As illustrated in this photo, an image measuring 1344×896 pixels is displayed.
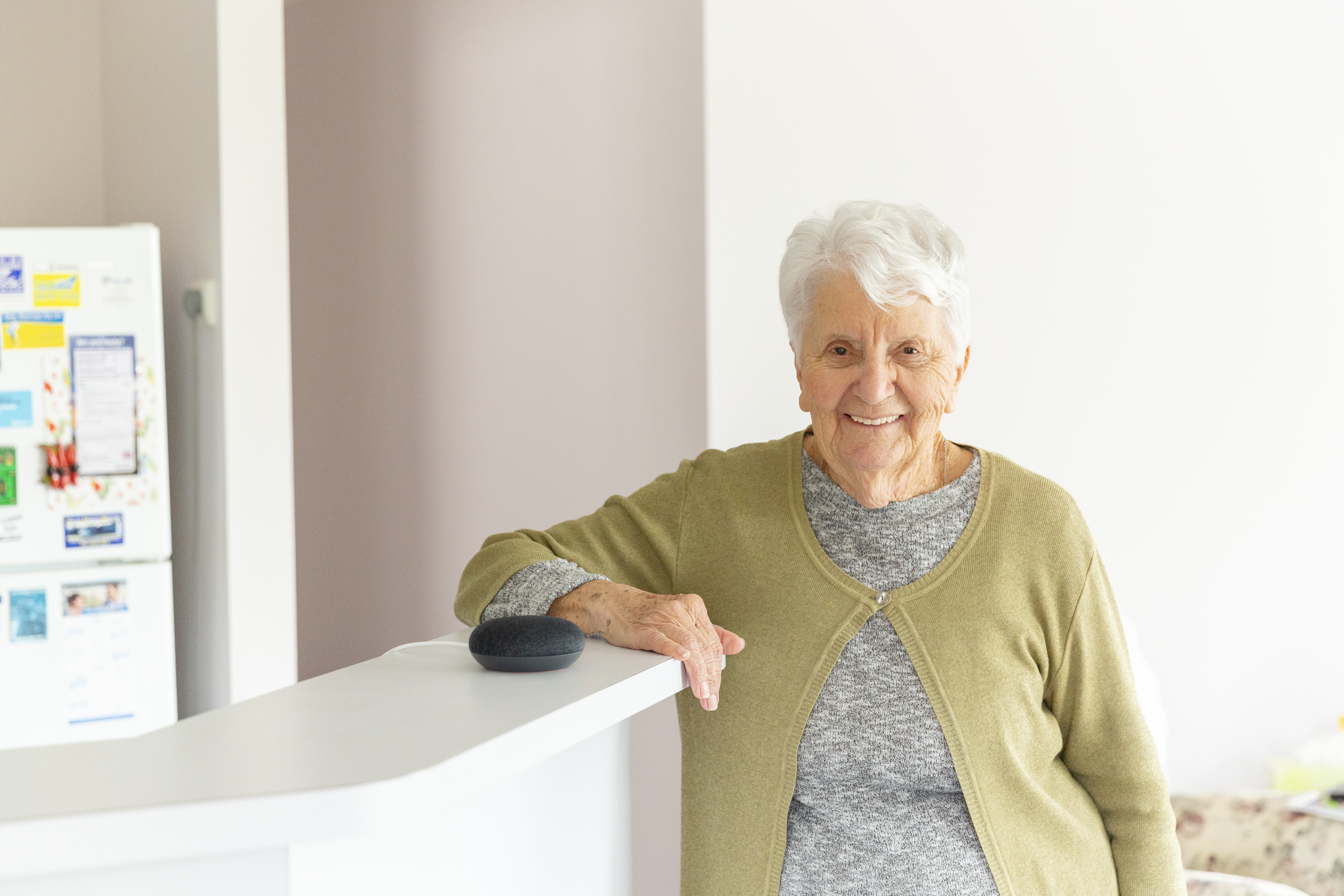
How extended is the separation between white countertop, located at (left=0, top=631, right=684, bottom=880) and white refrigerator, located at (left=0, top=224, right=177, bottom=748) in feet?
6.04

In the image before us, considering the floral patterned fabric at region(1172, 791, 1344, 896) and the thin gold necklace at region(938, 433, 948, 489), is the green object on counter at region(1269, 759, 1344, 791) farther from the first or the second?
the thin gold necklace at region(938, 433, 948, 489)

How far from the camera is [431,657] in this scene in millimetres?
1078

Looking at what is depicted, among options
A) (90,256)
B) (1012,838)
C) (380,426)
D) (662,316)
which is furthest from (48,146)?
(1012,838)

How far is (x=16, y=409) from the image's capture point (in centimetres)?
247

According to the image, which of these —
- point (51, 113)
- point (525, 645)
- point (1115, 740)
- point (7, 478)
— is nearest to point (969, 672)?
point (1115, 740)

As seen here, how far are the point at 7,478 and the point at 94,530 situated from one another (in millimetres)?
204

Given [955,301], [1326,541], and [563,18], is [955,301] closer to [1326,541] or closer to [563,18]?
[1326,541]

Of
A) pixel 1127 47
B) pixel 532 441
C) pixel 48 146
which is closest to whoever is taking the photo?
pixel 1127 47

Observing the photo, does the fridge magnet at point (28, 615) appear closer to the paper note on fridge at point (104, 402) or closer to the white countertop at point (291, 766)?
the paper note on fridge at point (104, 402)

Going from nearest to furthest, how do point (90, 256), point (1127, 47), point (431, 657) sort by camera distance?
point (431, 657)
point (1127, 47)
point (90, 256)

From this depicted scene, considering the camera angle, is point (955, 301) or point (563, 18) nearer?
point (955, 301)

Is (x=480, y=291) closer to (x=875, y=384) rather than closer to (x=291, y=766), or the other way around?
(x=875, y=384)

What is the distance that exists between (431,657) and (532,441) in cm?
171

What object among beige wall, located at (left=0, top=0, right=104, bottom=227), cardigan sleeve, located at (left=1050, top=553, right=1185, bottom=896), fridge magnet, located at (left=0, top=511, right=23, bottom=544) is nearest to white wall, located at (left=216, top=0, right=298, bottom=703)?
fridge magnet, located at (left=0, top=511, right=23, bottom=544)
